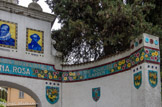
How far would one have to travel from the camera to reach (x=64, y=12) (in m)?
11.7

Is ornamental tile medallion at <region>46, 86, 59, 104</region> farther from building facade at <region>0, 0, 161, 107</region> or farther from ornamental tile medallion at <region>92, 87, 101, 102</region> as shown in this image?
ornamental tile medallion at <region>92, 87, 101, 102</region>

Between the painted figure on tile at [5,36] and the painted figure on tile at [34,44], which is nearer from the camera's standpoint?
the painted figure on tile at [5,36]

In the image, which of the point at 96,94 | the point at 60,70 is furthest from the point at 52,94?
the point at 96,94

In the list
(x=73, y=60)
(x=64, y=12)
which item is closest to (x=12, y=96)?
(x=73, y=60)

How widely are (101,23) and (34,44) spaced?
263 cm

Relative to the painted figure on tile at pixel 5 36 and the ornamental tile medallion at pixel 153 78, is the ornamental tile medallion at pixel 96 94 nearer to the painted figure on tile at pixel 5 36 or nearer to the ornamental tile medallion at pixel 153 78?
the ornamental tile medallion at pixel 153 78

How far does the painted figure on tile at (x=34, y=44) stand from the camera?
1120cm

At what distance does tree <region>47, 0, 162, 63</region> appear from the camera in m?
10.5

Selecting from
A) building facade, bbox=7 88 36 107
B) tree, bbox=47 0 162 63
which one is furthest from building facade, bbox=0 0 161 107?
building facade, bbox=7 88 36 107

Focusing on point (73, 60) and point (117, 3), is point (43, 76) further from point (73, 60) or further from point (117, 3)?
point (117, 3)

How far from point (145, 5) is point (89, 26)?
2.19m

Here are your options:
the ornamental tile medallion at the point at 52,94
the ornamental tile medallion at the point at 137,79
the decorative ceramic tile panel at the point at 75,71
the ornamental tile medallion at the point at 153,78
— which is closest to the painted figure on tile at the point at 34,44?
the decorative ceramic tile panel at the point at 75,71

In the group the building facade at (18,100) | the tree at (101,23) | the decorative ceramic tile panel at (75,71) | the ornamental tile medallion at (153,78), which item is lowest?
the building facade at (18,100)

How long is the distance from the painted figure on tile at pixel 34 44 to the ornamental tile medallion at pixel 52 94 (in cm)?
153
